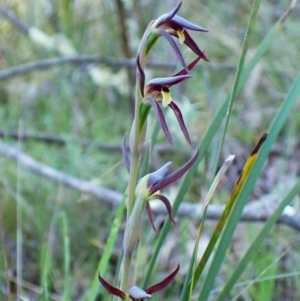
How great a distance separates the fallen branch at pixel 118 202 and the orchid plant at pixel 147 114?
0.79m

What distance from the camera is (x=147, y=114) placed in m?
0.55

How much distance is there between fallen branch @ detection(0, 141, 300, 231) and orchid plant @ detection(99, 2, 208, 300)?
2.60ft

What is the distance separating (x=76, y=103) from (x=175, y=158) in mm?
754

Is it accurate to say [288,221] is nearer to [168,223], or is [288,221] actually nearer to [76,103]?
[168,223]

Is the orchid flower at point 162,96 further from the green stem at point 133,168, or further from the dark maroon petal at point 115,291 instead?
the dark maroon petal at point 115,291

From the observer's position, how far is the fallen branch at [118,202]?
1.35 metres

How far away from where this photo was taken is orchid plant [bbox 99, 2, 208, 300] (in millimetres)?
527

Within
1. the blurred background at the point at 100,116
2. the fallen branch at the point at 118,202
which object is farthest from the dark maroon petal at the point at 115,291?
the fallen branch at the point at 118,202

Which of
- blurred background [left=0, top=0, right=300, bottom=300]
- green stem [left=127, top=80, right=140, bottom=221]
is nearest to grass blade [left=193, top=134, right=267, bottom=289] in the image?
green stem [left=127, top=80, right=140, bottom=221]

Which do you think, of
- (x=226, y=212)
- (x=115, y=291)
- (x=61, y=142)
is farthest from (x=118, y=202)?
(x=115, y=291)

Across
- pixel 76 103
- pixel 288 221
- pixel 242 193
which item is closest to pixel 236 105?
pixel 76 103

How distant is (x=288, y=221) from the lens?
1285 mm

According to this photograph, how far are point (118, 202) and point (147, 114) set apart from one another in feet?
3.22

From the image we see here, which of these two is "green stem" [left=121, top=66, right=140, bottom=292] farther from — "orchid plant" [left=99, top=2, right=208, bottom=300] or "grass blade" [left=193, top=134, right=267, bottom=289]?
"grass blade" [left=193, top=134, right=267, bottom=289]
